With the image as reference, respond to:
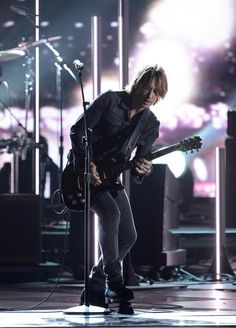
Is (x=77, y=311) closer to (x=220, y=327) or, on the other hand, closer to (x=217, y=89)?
(x=220, y=327)

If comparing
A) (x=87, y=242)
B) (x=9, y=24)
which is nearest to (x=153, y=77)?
(x=87, y=242)

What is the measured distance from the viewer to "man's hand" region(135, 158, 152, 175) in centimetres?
543

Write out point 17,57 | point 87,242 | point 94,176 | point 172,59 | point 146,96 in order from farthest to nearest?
1. point 172,59
2. point 17,57
3. point 146,96
4. point 94,176
5. point 87,242

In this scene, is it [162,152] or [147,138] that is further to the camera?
[147,138]

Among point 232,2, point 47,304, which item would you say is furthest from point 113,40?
point 47,304

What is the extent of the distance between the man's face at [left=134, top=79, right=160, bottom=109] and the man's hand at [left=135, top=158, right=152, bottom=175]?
334 mm

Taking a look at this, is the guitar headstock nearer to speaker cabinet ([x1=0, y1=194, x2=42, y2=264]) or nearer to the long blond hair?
the long blond hair

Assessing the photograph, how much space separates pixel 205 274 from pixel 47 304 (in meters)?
3.18

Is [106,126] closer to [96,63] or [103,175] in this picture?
[103,175]

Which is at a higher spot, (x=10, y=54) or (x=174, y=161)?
(x=10, y=54)

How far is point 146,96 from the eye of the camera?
17.7ft

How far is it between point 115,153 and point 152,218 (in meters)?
2.99

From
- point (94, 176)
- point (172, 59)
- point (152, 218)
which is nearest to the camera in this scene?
point (94, 176)

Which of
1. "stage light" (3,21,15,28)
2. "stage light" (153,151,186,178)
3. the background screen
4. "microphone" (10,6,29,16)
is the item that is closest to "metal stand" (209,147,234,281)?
"stage light" (153,151,186,178)
